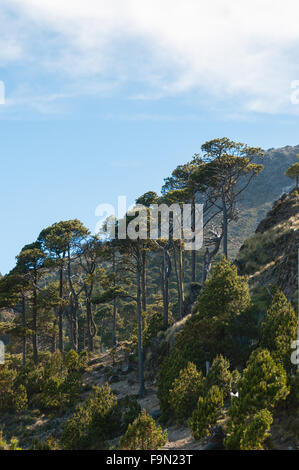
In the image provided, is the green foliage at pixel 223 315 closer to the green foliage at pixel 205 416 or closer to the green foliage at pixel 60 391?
the green foliage at pixel 205 416

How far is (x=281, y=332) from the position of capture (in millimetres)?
16406


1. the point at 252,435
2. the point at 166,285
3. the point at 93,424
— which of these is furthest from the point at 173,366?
the point at 166,285

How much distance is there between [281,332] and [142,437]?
6827 mm

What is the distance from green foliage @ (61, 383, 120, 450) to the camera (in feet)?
56.7

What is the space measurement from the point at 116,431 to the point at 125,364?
14492 millimetres

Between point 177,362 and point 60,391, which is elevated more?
point 177,362

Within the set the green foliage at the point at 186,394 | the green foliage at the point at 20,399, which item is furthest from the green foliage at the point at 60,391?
the green foliage at the point at 186,394

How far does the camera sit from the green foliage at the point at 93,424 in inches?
681

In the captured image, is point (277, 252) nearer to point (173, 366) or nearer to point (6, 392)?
point (173, 366)

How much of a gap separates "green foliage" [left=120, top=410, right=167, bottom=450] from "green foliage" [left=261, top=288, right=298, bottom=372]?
5.18m

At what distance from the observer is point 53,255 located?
3653cm
